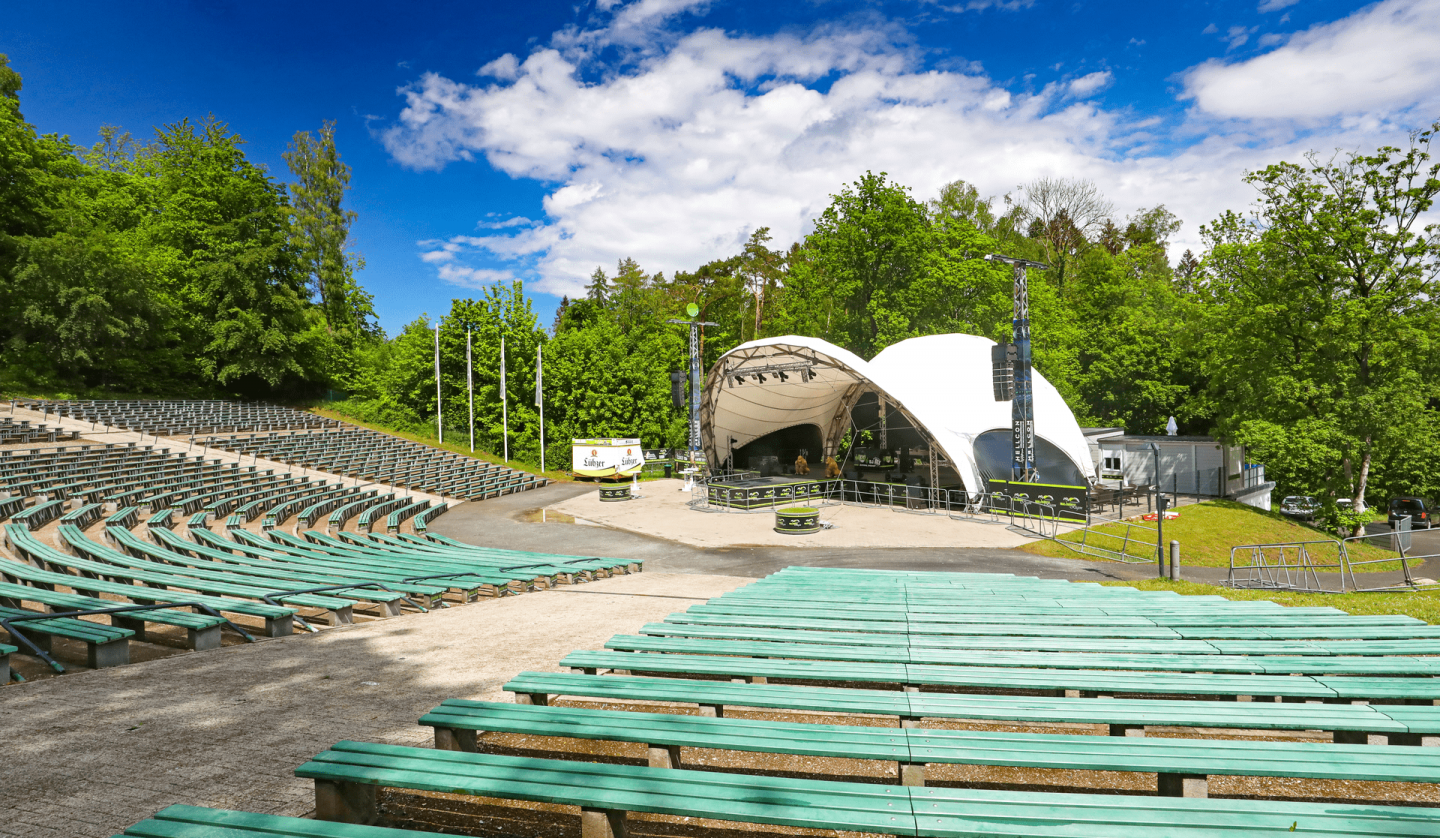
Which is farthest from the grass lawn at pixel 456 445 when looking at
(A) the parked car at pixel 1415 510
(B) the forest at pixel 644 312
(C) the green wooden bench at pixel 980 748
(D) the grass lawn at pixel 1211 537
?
(A) the parked car at pixel 1415 510

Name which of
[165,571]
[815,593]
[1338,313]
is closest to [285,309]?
[165,571]

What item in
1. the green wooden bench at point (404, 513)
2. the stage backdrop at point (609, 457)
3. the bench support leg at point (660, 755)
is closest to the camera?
the bench support leg at point (660, 755)

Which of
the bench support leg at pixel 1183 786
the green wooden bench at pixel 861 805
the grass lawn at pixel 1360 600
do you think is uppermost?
the green wooden bench at pixel 861 805

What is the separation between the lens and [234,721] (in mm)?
4824

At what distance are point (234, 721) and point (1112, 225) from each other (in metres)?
74.9

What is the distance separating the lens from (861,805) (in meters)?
2.60

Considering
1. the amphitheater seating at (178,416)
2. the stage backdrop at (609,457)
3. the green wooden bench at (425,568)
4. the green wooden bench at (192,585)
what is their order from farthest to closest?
1. the stage backdrop at (609,457)
2. the amphitheater seating at (178,416)
3. the green wooden bench at (425,568)
4. the green wooden bench at (192,585)

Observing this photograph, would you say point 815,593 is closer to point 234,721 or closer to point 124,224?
point 234,721

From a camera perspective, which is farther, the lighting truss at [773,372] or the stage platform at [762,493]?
the lighting truss at [773,372]

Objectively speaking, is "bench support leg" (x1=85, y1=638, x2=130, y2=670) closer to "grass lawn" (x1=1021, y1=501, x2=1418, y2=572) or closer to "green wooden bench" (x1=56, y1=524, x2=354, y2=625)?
"green wooden bench" (x1=56, y1=524, x2=354, y2=625)

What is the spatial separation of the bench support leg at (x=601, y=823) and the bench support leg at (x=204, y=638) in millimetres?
6759

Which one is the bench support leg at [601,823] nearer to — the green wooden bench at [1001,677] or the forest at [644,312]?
the green wooden bench at [1001,677]

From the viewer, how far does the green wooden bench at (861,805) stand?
244 centimetres

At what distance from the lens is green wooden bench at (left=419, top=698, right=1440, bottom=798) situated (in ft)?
9.55
